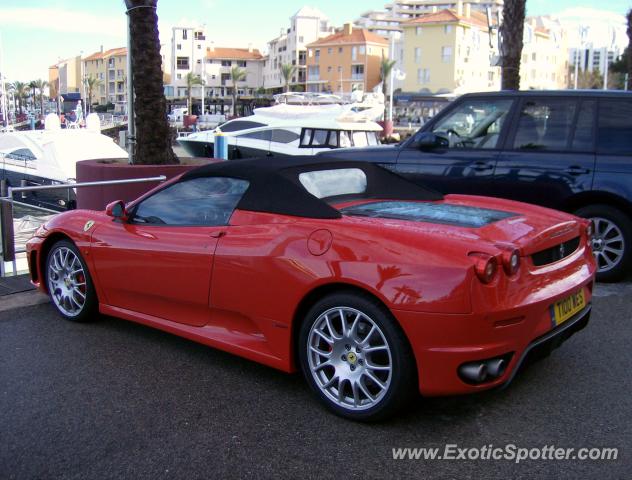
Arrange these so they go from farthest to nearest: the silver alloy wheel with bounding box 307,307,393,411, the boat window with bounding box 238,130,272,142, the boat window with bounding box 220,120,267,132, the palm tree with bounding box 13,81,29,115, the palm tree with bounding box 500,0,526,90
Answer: the palm tree with bounding box 13,81,29,115, the boat window with bounding box 220,120,267,132, the boat window with bounding box 238,130,272,142, the palm tree with bounding box 500,0,526,90, the silver alloy wheel with bounding box 307,307,393,411

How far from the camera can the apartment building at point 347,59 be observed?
334 ft

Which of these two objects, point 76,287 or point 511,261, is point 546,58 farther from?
point 511,261

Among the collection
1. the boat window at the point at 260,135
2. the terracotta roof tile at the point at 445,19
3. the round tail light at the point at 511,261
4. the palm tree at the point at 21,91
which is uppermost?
the terracotta roof tile at the point at 445,19

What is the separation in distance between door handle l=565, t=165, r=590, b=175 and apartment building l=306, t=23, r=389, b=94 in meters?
95.9

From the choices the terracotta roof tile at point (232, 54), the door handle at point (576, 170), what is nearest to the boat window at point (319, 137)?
the door handle at point (576, 170)

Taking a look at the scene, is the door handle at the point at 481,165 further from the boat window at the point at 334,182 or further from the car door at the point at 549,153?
the boat window at the point at 334,182

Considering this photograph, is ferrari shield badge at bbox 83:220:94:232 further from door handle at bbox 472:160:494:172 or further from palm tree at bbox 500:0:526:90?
palm tree at bbox 500:0:526:90

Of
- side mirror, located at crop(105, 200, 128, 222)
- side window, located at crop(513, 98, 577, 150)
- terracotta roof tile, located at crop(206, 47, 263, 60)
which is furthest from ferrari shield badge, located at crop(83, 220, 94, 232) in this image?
terracotta roof tile, located at crop(206, 47, 263, 60)

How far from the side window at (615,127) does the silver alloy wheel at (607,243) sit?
0.70m

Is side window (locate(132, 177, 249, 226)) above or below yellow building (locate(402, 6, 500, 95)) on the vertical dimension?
below

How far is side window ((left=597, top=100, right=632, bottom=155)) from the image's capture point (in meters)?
6.38

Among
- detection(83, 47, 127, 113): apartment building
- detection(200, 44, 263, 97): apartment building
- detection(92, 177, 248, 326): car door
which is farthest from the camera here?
detection(83, 47, 127, 113): apartment building

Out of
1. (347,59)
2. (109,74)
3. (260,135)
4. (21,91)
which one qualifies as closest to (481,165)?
(260,135)

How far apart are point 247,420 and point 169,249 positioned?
1305 millimetres
